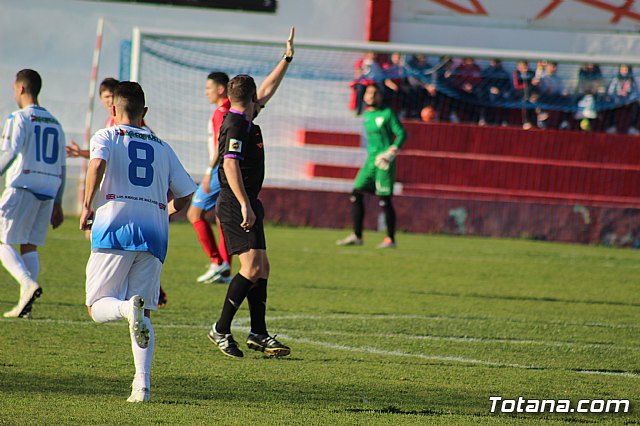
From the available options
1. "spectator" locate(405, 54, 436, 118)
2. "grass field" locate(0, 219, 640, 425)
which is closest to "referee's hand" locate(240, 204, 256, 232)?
"grass field" locate(0, 219, 640, 425)

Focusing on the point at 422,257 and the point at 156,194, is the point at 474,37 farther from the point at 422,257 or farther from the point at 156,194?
the point at 156,194

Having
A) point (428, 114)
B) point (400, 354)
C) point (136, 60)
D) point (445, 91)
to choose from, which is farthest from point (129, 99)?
point (445, 91)

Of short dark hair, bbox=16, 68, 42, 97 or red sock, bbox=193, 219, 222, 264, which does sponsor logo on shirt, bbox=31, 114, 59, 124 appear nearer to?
short dark hair, bbox=16, 68, 42, 97

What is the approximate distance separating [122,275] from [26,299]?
2582 mm

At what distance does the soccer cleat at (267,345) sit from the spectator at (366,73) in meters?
13.6

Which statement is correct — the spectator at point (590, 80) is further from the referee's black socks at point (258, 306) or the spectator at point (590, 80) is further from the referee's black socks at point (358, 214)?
the referee's black socks at point (258, 306)

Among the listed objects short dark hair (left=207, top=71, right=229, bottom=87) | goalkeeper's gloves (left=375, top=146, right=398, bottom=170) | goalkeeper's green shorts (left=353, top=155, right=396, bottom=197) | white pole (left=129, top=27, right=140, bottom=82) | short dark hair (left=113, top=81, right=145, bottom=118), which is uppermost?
white pole (left=129, top=27, right=140, bottom=82)

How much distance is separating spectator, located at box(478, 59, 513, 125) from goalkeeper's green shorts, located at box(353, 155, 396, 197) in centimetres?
668

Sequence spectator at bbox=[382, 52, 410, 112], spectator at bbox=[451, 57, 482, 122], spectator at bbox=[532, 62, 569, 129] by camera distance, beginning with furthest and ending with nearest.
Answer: spectator at bbox=[451, 57, 482, 122], spectator at bbox=[532, 62, 569, 129], spectator at bbox=[382, 52, 410, 112]

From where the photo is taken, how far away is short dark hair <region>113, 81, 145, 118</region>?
5562 mm

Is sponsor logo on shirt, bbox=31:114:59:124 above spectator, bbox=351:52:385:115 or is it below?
below

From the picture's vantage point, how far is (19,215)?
26.8 ft

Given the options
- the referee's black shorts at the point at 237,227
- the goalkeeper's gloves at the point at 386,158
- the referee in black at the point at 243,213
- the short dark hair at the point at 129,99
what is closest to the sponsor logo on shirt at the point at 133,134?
the short dark hair at the point at 129,99

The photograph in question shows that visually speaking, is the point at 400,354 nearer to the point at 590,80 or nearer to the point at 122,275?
the point at 122,275
